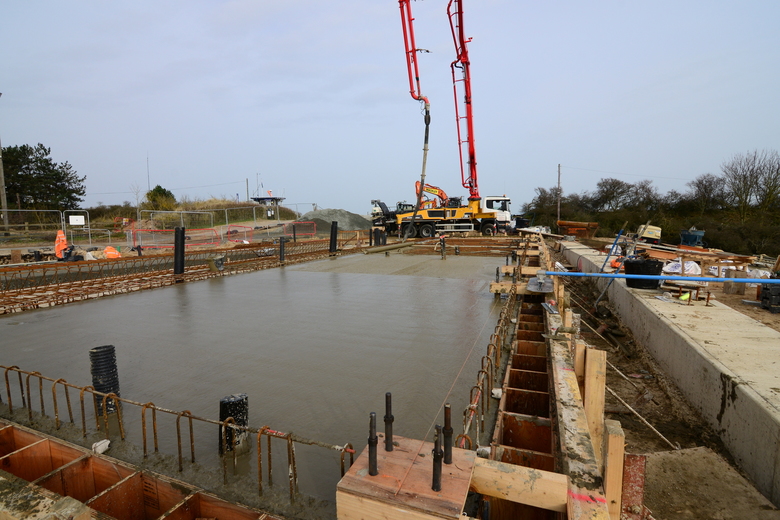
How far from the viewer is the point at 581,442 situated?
9.12 ft

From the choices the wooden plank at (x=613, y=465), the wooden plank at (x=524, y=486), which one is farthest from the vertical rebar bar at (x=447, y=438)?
the wooden plank at (x=613, y=465)

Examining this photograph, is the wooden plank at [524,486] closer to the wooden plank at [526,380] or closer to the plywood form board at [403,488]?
the plywood form board at [403,488]

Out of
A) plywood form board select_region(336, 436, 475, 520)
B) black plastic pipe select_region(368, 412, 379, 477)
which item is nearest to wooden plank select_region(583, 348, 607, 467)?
plywood form board select_region(336, 436, 475, 520)

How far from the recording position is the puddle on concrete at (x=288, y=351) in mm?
3621

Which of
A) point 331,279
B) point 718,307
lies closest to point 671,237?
point 718,307

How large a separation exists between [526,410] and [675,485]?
1.42m

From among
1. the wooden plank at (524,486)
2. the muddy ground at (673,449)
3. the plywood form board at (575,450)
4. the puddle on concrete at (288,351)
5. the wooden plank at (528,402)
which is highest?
the wooden plank at (524,486)

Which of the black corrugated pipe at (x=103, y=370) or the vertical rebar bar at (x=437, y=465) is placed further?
the black corrugated pipe at (x=103, y=370)

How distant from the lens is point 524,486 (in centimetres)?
207

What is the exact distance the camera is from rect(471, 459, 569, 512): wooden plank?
6.75 feet

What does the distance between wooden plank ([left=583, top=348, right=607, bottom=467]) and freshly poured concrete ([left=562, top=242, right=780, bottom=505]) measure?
4.28ft

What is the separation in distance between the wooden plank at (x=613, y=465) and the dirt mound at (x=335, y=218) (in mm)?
36327

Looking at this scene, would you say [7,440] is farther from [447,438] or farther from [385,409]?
[447,438]

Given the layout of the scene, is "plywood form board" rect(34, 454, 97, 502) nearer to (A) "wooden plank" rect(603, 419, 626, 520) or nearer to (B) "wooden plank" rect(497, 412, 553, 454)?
(B) "wooden plank" rect(497, 412, 553, 454)
